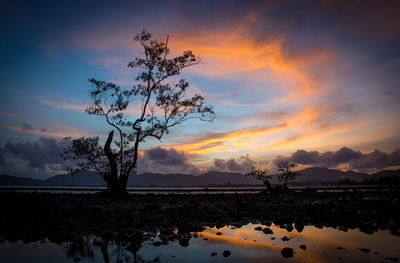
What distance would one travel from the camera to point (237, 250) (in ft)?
25.0

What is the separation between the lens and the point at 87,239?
29.9 ft

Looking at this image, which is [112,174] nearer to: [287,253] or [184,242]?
[184,242]

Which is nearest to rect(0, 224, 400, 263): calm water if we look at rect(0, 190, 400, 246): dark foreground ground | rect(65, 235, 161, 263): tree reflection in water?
rect(65, 235, 161, 263): tree reflection in water

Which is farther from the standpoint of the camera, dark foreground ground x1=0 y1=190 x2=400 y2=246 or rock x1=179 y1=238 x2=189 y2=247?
dark foreground ground x1=0 y1=190 x2=400 y2=246

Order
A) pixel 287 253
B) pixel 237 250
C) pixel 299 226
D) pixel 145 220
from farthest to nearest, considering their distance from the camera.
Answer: pixel 145 220 < pixel 299 226 < pixel 237 250 < pixel 287 253

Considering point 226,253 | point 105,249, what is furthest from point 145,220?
point 226,253

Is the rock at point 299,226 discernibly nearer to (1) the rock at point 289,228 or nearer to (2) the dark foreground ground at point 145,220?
(2) the dark foreground ground at point 145,220

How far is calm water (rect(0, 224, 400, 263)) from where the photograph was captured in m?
6.70

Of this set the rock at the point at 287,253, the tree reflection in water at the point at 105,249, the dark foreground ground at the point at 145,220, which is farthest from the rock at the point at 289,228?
the tree reflection in water at the point at 105,249

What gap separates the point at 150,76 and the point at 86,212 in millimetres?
22043

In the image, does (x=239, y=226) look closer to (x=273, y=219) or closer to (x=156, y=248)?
(x=273, y=219)

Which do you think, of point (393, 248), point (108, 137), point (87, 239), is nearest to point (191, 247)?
point (87, 239)

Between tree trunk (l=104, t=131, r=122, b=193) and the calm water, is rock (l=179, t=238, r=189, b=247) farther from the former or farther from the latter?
tree trunk (l=104, t=131, r=122, b=193)

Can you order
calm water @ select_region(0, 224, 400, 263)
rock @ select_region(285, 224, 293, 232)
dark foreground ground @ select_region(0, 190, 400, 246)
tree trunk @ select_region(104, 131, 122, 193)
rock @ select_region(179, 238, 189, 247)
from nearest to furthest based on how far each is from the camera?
calm water @ select_region(0, 224, 400, 263) < rock @ select_region(179, 238, 189, 247) < dark foreground ground @ select_region(0, 190, 400, 246) < rock @ select_region(285, 224, 293, 232) < tree trunk @ select_region(104, 131, 122, 193)
